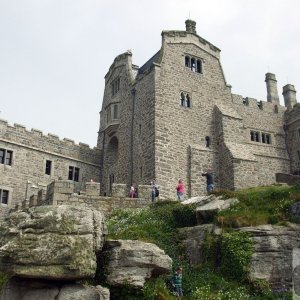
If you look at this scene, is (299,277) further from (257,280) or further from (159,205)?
(159,205)

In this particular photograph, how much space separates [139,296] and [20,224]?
12.7 ft

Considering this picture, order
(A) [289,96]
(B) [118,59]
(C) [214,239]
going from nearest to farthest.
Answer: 1. (C) [214,239]
2. (B) [118,59]
3. (A) [289,96]

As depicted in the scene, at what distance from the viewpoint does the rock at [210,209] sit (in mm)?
18391

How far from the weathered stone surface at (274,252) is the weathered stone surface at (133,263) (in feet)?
14.3

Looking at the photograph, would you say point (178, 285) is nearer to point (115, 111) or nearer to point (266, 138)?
point (115, 111)

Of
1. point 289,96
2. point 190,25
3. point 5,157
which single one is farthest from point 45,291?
point 289,96

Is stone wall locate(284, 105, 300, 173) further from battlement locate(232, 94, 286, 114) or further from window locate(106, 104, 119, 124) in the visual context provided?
window locate(106, 104, 119, 124)

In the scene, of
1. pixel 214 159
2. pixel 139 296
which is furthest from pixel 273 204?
pixel 214 159

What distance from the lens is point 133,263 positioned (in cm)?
1216

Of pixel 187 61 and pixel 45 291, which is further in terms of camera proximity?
pixel 187 61

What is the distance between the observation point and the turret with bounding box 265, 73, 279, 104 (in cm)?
4062

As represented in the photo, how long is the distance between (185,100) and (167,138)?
401cm

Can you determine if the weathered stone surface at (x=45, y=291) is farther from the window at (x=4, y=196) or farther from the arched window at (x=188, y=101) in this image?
the arched window at (x=188, y=101)

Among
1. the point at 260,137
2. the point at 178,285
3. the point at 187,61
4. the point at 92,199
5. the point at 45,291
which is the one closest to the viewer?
the point at 45,291
